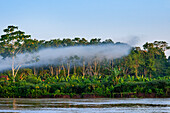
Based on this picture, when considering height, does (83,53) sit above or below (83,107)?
above

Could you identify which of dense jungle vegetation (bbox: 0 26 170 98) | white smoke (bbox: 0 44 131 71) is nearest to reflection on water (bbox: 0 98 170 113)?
dense jungle vegetation (bbox: 0 26 170 98)

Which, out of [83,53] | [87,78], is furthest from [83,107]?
[83,53]

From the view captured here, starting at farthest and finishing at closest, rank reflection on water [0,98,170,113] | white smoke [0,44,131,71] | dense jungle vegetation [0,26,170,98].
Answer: white smoke [0,44,131,71] < dense jungle vegetation [0,26,170,98] < reflection on water [0,98,170,113]

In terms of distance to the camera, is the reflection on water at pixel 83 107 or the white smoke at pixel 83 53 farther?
the white smoke at pixel 83 53

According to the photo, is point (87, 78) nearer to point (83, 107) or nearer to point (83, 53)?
point (83, 53)

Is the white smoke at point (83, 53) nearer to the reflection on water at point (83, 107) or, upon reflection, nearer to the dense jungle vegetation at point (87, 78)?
the dense jungle vegetation at point (87, 78)

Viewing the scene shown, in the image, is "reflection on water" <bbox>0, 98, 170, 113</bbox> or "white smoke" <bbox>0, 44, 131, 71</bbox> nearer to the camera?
"reflection on water" <bbox>0, 98, 170, 113</bbox>

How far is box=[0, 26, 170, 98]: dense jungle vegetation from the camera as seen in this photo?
44.3 metres

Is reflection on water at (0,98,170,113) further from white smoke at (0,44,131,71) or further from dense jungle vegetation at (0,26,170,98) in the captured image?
white smoke at (0,44,131,71)

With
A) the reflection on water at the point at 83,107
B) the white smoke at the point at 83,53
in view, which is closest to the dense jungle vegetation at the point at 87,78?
the white smoke at the point at 83,53

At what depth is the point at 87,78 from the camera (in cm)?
5759

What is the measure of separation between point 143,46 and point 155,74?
1174cm

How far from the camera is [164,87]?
43.3 m

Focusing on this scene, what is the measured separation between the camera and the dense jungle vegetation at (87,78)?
145ft
